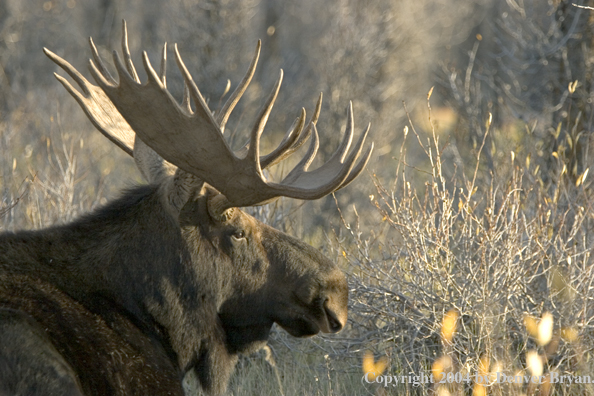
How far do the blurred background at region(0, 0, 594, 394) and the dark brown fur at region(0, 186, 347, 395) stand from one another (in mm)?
648

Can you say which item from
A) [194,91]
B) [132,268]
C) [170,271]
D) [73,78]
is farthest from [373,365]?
[73,78]

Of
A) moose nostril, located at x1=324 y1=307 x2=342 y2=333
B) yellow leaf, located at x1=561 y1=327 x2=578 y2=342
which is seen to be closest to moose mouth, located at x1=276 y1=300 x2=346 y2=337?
moose nostril, located at x1=324 y1=307 x2=342 y2=333

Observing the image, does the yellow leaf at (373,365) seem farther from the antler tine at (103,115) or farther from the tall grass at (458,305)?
the antler tine at (103,115)

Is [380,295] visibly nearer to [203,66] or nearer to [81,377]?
[81,377]

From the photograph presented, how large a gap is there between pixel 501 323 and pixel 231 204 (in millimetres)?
1948

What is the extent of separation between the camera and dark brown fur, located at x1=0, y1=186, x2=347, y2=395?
3.38m

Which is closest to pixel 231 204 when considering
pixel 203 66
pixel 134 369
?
pixel 134 369

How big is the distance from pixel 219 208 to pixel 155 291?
53 cm

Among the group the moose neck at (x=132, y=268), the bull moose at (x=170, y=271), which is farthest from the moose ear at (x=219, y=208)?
the moose neck at (x=132, y=268)

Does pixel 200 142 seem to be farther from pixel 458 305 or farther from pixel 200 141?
pixel 458 305

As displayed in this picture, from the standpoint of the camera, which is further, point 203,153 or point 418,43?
point 418,43

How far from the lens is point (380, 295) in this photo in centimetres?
482

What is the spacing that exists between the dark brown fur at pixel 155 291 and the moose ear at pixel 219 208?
0.03m

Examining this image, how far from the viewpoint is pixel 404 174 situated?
468cm
